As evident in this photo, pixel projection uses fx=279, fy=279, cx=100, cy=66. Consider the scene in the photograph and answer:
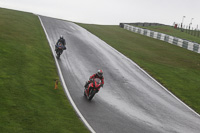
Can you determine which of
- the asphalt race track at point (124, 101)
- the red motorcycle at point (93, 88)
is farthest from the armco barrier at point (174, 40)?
the red motorcycle at point (93, 88)

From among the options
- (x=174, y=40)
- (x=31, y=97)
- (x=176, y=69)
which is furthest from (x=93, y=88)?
(x=174, y=40)

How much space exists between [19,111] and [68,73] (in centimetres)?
789

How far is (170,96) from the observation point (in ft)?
58.2

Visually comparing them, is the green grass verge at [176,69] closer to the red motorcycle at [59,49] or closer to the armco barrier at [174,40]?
the armco barrier at [174,40]

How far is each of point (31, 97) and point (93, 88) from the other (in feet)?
10.5

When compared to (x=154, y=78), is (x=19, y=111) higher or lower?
higher

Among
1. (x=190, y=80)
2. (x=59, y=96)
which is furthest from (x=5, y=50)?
(x=190, y=80)

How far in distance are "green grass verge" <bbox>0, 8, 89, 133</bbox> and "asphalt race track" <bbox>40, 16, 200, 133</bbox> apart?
35.2 inches

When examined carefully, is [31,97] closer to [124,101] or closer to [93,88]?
[93,88]

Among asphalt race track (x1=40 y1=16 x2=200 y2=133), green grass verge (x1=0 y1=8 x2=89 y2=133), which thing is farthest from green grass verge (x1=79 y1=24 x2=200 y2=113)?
green grass verge (x1=0 y1=8 x2=89 y2=133)

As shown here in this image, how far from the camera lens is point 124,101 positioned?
15.0 meters

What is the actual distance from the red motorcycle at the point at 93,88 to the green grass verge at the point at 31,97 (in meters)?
1.27

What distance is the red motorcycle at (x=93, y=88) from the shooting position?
14.1 meters

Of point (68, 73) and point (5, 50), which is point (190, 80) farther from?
point (5, 50)
